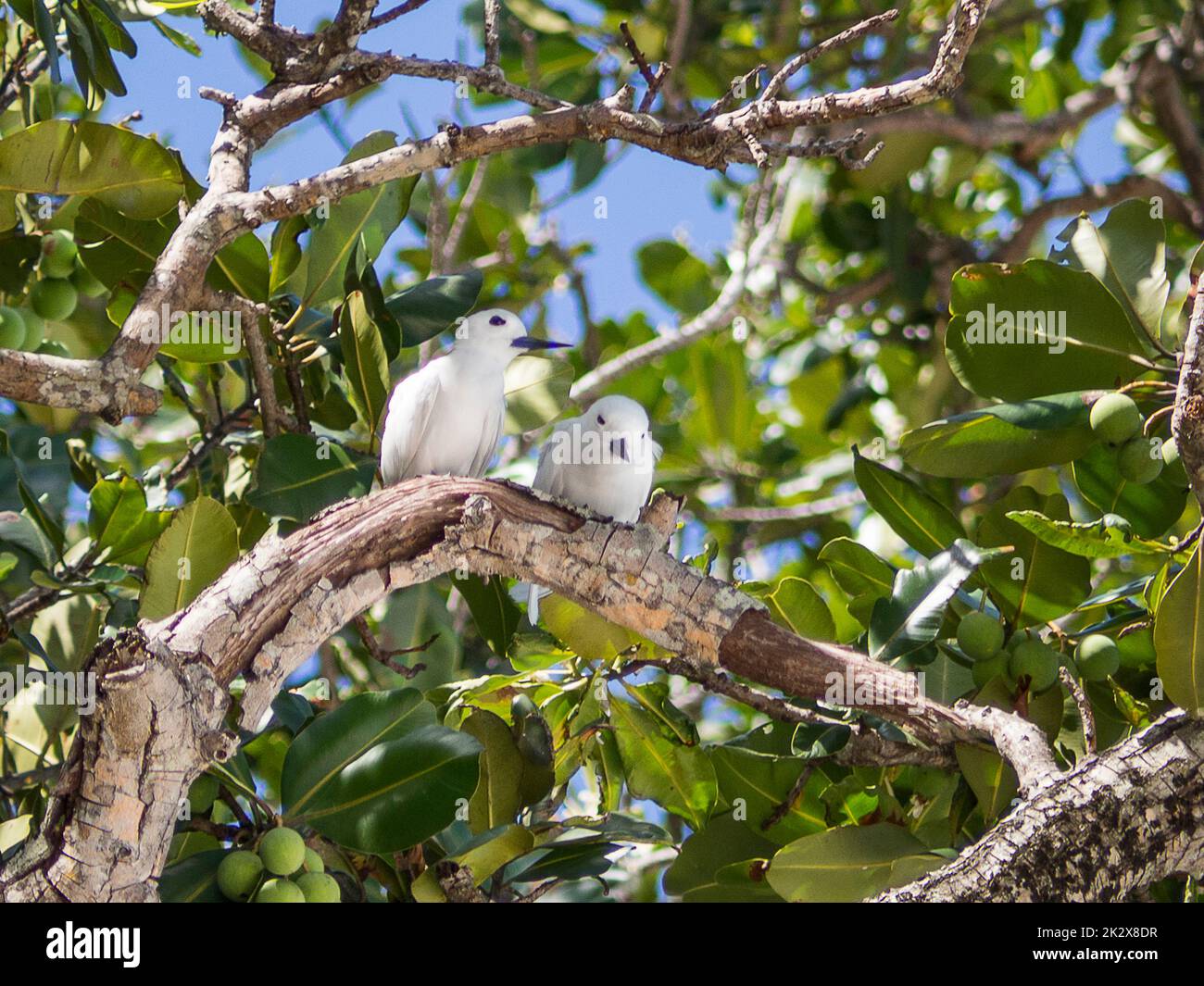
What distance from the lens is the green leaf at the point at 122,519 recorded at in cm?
305

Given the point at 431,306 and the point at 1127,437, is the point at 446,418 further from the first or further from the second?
the point at 1127,437

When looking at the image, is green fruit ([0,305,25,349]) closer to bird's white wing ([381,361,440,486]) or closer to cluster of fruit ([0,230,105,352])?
cluster of fruit ([0,230,105,352])

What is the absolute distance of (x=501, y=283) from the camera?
19.1 ft

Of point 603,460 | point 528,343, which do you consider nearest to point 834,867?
point 603,460

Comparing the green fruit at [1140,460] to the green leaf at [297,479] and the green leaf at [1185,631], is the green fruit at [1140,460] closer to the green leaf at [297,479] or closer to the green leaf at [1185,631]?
the green leaf at [1185,631]

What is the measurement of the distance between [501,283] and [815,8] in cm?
218

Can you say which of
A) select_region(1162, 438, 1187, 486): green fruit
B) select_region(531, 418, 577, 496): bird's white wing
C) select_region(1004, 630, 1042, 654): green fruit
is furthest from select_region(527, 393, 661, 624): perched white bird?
select_region(1162, 438, 1187, 486): green fruit

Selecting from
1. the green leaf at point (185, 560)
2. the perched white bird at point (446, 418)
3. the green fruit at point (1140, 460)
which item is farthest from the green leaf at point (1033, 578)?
the green leaf at point (185, 560)

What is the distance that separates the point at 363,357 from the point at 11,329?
1126 millimetres

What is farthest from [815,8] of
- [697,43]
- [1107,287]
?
[1107,287]

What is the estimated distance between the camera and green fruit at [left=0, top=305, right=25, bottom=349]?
11.0 feet

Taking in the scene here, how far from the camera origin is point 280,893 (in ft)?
7.62

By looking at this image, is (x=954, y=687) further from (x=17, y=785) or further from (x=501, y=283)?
(x=501, y=283)

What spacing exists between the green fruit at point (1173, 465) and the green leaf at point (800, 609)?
2.79 ft
